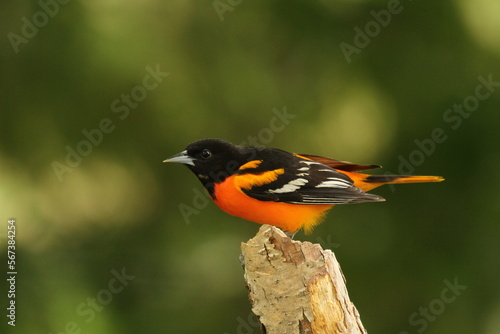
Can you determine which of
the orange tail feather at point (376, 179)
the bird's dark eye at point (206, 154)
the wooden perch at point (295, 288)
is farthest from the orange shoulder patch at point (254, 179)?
the wooden perch at point (295, 288)

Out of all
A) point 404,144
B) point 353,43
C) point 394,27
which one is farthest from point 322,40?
point 404,144

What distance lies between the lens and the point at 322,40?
17.0 ft

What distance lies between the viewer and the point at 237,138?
5.31 metres

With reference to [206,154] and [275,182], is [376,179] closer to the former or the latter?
[275,182]

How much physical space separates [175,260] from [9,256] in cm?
116

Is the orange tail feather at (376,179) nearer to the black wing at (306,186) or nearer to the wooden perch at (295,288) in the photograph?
the black wing at (306,186)

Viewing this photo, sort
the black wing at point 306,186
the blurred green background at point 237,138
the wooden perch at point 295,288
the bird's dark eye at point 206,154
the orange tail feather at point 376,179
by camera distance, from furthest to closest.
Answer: the blurred green background at point 237,138 → the orange tail feather at point 376,179 → the bird's dark eye at point 206,154 → the black wing at point 306,186 → the wooden perch at point 295,288

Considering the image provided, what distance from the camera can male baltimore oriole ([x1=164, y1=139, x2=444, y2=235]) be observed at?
400 cm

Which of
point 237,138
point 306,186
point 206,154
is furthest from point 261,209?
point 237,138

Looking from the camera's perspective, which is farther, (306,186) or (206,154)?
(206,154)

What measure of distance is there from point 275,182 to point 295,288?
1.26 m

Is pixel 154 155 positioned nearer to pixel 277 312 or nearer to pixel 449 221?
pixel 449 221

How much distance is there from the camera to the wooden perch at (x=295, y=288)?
2.88m

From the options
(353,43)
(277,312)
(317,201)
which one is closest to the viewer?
(277,312)
